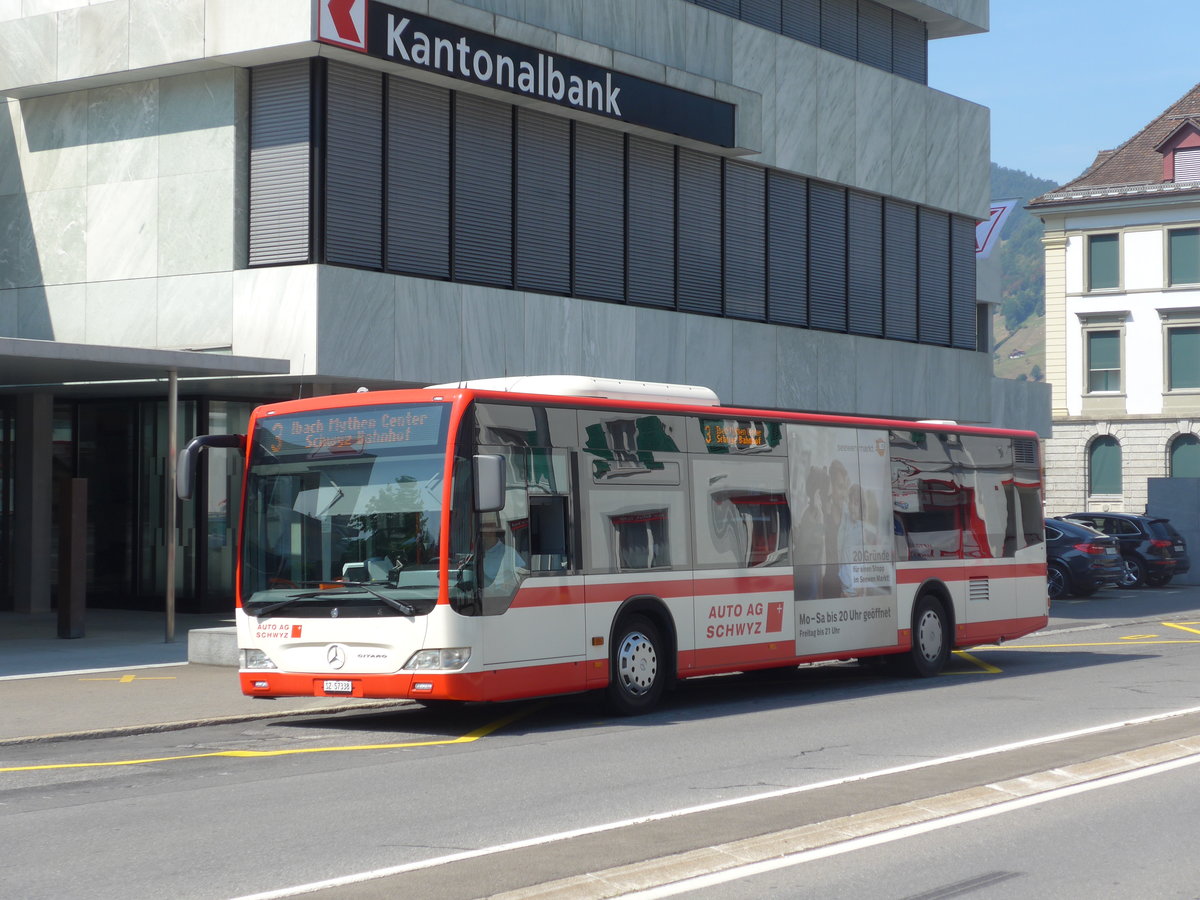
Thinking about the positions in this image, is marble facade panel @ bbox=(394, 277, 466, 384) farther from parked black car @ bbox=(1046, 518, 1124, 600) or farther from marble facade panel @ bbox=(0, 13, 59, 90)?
parked black car @ bbox=(1046, 518, 1124, 600)


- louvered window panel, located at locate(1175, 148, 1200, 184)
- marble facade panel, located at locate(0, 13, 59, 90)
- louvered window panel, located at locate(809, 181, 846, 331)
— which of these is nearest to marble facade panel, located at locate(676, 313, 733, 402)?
louvered window panel, located at locate(809, 181, 846, 331)

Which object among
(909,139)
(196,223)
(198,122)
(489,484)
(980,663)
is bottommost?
(980,663)

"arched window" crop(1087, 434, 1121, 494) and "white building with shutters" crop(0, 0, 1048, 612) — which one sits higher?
"white building with shutters" crop(0, 0, 1048, 612)

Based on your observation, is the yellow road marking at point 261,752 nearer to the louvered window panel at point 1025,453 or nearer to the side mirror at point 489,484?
the side mirror at point 489,484

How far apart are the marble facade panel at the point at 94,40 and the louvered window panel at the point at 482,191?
4.92m

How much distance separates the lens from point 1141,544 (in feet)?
122

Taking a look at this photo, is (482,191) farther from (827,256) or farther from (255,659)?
(255,659)

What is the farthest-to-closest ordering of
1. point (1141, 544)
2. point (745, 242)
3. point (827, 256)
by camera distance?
point (1141, 544) → point (827, 256) → point (745, 242)

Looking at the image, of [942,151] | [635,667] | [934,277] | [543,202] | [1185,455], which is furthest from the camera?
[1185,455]

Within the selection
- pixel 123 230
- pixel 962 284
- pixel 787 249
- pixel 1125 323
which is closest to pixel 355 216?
pixel 123 230

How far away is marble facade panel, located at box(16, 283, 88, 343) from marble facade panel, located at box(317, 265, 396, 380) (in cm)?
449

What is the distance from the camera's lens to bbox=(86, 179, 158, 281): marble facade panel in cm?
2291

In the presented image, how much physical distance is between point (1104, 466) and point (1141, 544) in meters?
31.1

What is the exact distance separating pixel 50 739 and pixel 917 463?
9.85m
